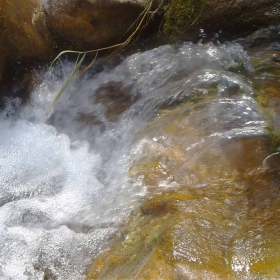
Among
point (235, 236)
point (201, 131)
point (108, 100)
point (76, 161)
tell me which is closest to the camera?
point (235, 236)

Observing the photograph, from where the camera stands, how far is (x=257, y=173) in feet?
8.54

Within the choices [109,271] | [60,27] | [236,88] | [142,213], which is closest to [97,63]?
[60,27]

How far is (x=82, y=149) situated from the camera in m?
→ 3.62

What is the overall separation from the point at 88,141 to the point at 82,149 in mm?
119

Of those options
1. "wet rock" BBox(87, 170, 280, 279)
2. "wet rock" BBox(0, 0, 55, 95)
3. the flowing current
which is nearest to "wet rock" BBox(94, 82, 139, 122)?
the flowing current

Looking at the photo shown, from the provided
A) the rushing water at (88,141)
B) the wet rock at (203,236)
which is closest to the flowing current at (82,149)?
the rushing water at (88,141)

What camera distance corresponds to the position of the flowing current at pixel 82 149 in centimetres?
251

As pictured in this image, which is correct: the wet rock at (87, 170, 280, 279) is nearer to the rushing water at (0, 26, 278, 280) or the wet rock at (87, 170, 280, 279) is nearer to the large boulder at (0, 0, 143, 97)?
the rushing water at (0, 26, 278, 280)

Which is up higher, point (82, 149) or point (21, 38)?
point (21, 38)

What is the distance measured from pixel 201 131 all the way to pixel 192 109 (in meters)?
0.30

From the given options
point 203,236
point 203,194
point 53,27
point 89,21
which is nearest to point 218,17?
point 89,21

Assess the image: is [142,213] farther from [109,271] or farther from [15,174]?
[15,174]

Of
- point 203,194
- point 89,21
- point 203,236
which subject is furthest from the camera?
point 89,21

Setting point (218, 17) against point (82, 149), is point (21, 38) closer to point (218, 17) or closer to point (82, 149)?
point (82, 149)
